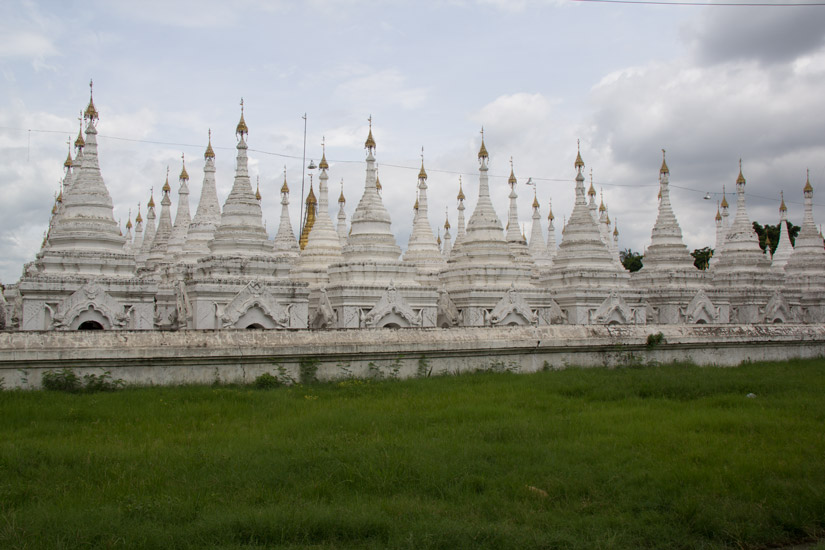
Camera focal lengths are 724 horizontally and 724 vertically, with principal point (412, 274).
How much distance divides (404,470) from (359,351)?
531cm

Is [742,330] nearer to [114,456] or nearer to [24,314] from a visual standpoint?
[114,456]

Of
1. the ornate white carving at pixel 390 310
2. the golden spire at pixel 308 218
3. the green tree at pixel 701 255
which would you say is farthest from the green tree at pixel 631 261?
the ornate white carving at pixel 390 310

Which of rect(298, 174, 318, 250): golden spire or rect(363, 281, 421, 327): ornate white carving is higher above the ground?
rect(298, 174, 318, 250): golden spire

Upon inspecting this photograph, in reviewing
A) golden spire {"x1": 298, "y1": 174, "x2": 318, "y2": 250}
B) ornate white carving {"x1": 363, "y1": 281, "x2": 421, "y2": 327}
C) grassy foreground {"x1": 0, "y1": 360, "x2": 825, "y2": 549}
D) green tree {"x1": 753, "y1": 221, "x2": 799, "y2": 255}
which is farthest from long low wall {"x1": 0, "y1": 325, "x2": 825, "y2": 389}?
green tree {"x1": 753, "y1": 221, "x2": 799, "y2": 255}

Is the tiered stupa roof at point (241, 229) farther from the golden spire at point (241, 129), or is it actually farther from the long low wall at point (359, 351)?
the long low wall at point (359, 351)

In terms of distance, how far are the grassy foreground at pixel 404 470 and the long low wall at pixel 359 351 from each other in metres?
0.61

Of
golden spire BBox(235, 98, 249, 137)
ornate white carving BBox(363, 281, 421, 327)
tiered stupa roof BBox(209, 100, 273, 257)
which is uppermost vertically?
golden spire BBox(235, 98, 249, 137)

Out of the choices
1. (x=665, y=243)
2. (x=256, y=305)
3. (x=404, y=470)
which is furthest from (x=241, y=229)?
(x=665, y=243)

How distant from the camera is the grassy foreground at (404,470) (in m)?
6.01

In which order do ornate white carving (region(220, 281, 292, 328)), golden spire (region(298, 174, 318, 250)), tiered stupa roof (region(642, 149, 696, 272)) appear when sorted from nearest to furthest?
ornate white carving (region(220, 281, 292, 328)) → tiered stupa roof (region(642, 149, 696, 272)) → golden spire (region(298, 174, 318, 250))

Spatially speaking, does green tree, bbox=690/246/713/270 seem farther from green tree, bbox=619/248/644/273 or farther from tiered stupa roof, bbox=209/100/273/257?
tiered stupa roof, bbox=209/100/273/257

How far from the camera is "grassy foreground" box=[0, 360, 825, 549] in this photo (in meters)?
6.01

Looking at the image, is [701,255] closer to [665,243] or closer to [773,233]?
[773,233]

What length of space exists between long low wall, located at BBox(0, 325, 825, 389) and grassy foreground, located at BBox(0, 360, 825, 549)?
607 mm
